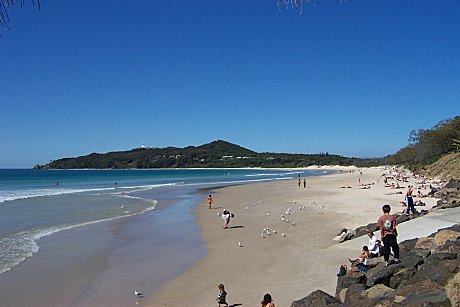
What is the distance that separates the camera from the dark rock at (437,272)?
6000 millimetres

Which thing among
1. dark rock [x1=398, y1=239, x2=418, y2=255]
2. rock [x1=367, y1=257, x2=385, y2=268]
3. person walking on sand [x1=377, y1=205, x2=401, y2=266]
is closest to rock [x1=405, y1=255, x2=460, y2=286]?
person walking on sand [x1=377, y1=205, x2=401, y2=266]

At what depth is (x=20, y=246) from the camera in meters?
15.3

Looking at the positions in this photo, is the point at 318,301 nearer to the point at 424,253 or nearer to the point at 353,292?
the point at 353,292

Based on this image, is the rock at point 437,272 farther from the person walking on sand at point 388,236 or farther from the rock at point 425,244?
the rock at point 425,244

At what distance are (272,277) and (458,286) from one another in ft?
17.5

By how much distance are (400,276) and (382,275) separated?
0.99 ft

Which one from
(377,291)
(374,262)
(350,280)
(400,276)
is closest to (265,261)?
(374,262)

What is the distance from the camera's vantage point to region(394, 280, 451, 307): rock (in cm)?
508

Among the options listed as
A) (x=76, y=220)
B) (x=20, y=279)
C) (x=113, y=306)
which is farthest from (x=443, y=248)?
(x=76, y=220)

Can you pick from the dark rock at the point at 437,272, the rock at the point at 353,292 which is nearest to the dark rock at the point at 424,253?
the dark rock at the point at 437,272

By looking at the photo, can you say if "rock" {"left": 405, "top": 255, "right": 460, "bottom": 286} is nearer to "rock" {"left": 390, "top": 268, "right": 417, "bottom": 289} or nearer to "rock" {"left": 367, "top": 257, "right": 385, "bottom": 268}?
"rock" {"left": 390, "top": 268, "right": 417, "bottom": 289}

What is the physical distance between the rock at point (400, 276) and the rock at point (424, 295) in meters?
1.03

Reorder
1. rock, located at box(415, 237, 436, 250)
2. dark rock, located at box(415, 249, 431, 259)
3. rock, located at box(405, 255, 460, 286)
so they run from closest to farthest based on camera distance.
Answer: rock, located at box(405, 255, 460, 286), dark rock, located at box(415, 249, 431, 259), rock, located at box(415, 237, 436, 250)

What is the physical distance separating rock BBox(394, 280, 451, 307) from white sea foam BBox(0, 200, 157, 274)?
1083cm
